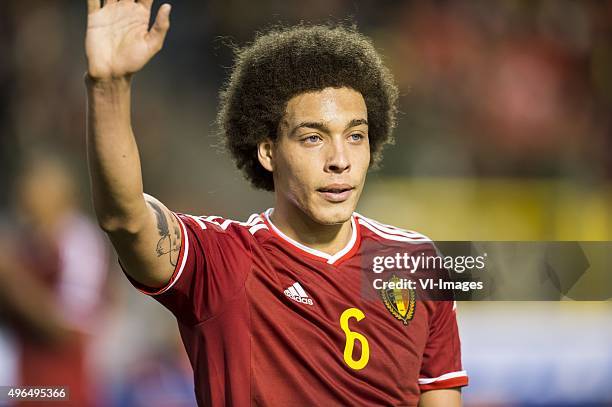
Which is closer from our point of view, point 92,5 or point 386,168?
point 92,5

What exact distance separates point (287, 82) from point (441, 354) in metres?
1.11

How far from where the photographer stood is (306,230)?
2.94 meters

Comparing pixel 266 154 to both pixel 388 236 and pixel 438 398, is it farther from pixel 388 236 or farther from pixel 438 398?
pixel 438 398

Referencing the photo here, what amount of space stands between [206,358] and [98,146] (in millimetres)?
810

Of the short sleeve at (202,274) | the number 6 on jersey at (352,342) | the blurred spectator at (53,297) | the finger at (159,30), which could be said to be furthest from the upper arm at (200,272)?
the blurred spectator at (53,297)

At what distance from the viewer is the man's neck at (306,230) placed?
116 inches

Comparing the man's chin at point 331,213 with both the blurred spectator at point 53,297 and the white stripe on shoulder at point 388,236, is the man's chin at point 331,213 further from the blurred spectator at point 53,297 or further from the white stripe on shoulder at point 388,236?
the blurred spectator at point 53,297

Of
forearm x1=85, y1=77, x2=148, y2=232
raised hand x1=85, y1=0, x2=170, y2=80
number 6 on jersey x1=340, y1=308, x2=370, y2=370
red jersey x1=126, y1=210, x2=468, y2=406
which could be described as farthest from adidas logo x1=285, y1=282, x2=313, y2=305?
raised hand x1=85, y1=0, x2=170, y2=80

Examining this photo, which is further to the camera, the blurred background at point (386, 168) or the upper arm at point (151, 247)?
the blurred background at point (386, 168)

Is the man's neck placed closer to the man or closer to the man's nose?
the man

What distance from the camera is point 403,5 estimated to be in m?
7.04

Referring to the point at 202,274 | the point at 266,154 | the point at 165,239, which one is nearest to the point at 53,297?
the point at 266,154

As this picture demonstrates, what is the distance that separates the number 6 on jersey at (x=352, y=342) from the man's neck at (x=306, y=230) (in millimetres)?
234

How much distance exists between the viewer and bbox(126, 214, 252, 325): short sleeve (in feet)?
8.36
